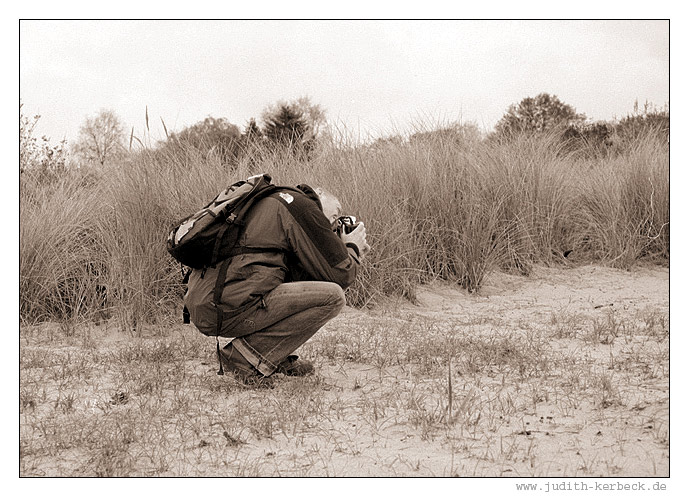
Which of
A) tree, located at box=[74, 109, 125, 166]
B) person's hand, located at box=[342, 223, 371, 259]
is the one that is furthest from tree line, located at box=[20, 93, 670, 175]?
person's hand, located at box=[342, 223, 371, 259]

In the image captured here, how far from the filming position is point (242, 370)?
4215mm

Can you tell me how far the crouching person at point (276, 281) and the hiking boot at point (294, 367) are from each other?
87 millimetres

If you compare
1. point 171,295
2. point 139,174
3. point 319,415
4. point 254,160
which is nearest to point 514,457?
point 319,415

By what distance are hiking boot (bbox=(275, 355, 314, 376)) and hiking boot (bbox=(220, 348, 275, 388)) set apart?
0.18m

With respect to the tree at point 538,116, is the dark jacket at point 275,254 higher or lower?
lower

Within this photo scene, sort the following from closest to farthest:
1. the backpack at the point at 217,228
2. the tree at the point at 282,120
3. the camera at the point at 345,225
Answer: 1. the backpack at the point at 217,228
2. the camera at the point at 345,225
3. the tree at the point at 282,120

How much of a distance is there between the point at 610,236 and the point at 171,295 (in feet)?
15.6

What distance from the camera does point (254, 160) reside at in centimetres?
717

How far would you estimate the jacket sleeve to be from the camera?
153 inches

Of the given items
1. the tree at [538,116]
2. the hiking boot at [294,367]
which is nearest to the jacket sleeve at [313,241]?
the hiking boot at [294,367]

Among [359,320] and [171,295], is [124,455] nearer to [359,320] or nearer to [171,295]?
[171,295]

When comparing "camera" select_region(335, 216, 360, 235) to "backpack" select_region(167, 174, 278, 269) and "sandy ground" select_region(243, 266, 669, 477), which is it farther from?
"sandy ground" select_region(243, 266, 669, 477)

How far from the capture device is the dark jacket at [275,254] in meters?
3.90

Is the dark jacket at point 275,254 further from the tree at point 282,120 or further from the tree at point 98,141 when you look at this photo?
the tree at point 282,120
